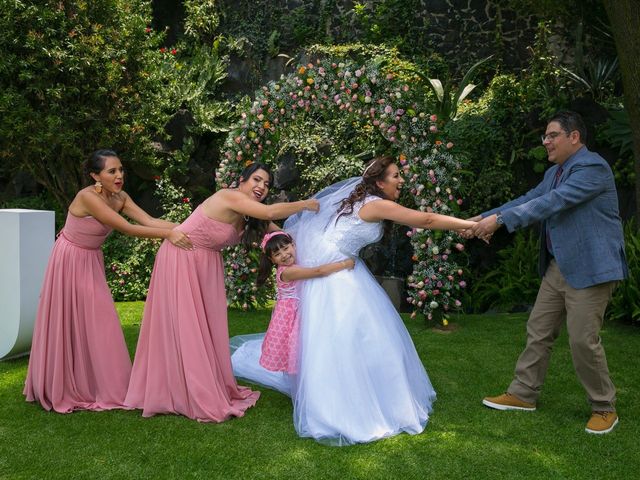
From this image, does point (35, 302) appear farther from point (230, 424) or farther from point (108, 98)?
point (108, 98)

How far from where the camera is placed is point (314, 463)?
13.6 ft

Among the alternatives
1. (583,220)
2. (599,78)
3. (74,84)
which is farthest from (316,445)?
(599,78)

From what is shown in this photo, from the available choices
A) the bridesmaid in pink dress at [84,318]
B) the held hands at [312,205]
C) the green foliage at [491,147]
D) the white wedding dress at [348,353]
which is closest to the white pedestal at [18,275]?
the bridesmaid in pink dress at [84,318]

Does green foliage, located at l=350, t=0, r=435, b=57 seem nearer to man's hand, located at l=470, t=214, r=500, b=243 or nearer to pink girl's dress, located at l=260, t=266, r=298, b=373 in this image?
man's hand, located at l=470, t=214, r=500, b=243

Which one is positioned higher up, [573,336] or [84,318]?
[573,336]

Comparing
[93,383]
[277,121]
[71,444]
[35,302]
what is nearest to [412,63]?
[277,121]

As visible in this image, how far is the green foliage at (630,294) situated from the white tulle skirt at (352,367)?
3.88 metres

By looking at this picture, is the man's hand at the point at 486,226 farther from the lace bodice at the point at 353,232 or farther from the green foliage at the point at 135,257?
the green foliage at the point at 135,257

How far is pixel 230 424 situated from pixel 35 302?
10.1 ft

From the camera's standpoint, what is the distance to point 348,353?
461cm

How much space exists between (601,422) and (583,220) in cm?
135

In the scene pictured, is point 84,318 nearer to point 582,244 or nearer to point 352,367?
point 352,367

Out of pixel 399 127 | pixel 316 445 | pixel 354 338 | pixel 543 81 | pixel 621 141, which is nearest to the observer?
pixel 316 445

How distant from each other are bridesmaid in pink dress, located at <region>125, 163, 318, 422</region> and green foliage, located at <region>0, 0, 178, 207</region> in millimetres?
5963
